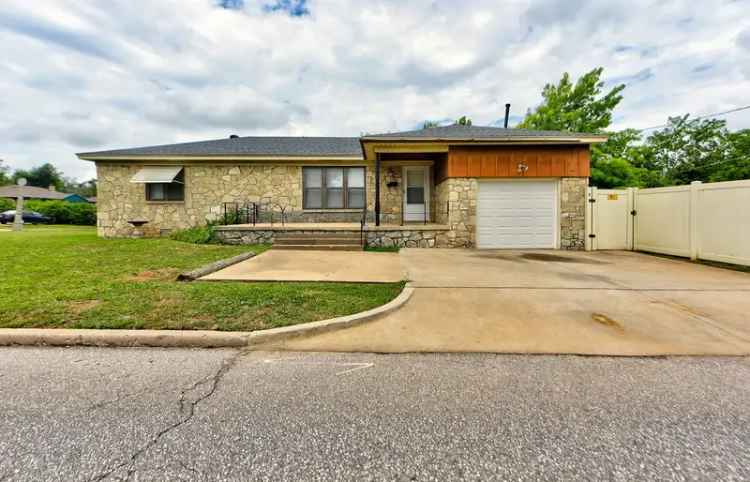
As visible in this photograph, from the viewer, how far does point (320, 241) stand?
964 centimetres

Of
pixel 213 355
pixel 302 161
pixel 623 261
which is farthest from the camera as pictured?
pixel 302 161

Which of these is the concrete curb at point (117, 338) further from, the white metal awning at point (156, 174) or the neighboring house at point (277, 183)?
the white metal awning at point (156, 174)

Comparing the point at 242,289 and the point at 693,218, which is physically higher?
the point at 693,218

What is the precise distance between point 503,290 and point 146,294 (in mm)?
5097

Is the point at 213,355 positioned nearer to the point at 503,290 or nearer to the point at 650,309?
the point at 503,290

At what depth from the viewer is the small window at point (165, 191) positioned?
497 inches

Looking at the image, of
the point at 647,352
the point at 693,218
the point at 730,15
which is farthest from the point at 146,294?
the point at 730,15

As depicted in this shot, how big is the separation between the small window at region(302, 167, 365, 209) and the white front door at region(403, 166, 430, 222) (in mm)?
1742

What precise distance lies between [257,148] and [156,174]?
12.5 ft

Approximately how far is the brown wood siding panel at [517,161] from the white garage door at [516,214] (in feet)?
1.16

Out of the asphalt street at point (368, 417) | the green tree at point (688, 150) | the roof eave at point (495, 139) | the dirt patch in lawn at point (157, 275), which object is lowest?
the asphalt street at point (368, 417)

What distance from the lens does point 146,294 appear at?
433 cm

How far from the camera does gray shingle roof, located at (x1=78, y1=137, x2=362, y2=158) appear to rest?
39.9 ft

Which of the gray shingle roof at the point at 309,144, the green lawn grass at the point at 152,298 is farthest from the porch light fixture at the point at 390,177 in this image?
the green lawn grass at the point at 152,298
